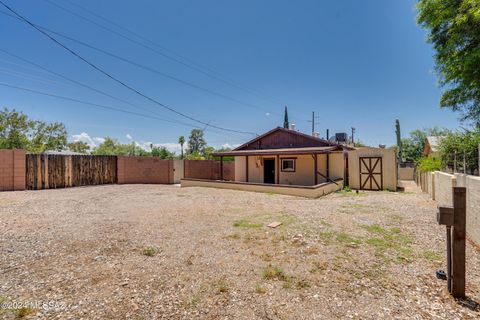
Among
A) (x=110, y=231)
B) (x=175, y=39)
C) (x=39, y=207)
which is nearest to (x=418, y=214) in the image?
(x=110, y=231)

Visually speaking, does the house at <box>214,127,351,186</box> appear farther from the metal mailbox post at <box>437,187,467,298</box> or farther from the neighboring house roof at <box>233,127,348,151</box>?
the metal mailbox post at <box>437,187,467,298</box>

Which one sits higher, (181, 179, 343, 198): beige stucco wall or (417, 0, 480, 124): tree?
(417, 0, 480, 124): tree

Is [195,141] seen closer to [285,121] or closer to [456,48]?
[285,121]

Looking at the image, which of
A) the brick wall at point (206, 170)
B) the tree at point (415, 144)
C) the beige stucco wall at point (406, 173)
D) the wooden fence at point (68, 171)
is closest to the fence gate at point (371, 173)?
the brick wall at point (206, 170)

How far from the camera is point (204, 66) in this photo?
1814 cm

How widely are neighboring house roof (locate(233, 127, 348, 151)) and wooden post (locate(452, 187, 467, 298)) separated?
41.8 ft

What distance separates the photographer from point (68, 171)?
13727 millimetres

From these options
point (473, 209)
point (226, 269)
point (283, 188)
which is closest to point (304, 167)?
point (283, 188)

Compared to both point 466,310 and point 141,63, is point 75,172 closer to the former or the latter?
point 141,63

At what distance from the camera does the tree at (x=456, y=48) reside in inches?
291

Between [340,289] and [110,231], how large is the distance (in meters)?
4.58

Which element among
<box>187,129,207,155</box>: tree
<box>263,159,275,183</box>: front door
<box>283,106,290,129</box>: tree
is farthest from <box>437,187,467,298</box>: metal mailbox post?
<box>187,129,207,155</box>: tree

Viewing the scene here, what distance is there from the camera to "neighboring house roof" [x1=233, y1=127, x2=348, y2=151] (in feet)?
50.8

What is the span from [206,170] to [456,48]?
16.6 meters
